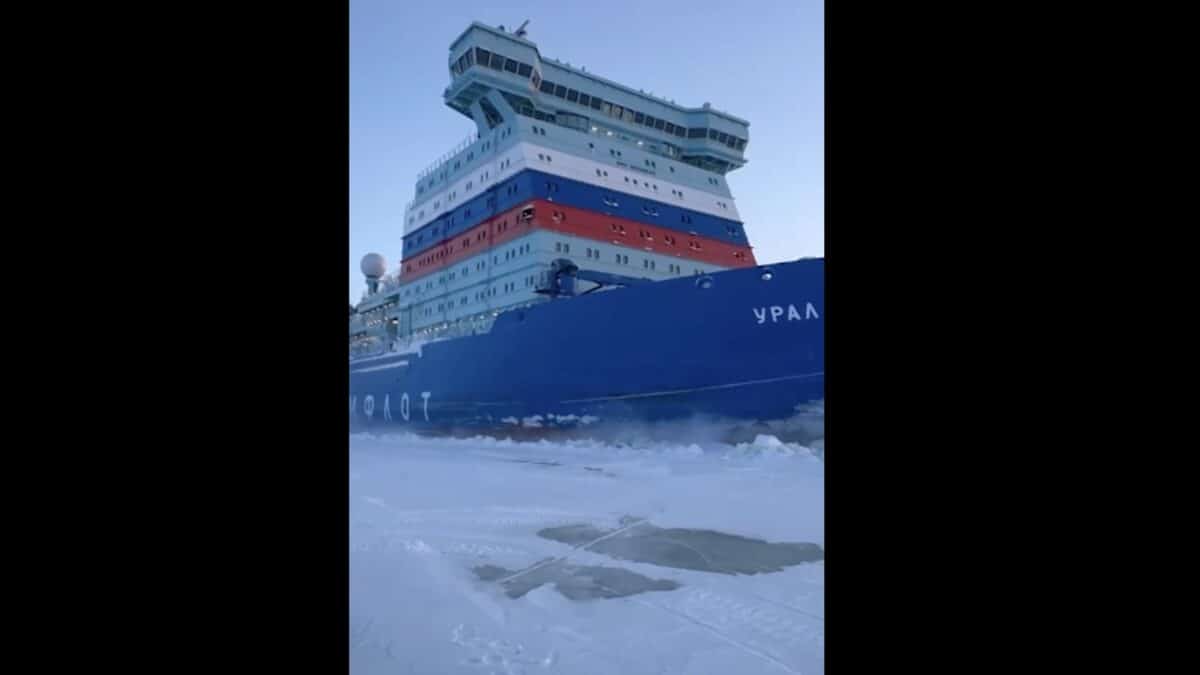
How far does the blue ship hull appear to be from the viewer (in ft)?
33.1

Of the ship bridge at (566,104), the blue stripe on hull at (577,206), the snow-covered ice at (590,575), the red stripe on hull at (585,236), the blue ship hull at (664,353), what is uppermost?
the ship bridge at (566,104)

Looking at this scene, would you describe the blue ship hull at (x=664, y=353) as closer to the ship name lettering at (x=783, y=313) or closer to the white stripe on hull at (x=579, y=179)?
the ship name lettering at (x=783, y=313)

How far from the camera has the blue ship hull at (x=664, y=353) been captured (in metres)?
10.1

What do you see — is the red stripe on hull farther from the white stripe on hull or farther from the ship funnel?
the ship funnel

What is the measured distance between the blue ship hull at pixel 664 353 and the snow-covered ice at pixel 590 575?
248 cm

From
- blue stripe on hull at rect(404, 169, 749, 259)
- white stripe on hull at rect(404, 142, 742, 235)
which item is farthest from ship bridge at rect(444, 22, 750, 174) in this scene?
blue stripe on hull at rect(404, 169, 749, 259)

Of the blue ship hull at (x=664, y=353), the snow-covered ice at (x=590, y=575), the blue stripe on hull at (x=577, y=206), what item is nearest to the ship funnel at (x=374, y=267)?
the blue stripe on hull at (x=577, y=206)

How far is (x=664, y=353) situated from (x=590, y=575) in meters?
7.31

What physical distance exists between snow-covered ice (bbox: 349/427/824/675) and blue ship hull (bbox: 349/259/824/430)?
248cm
